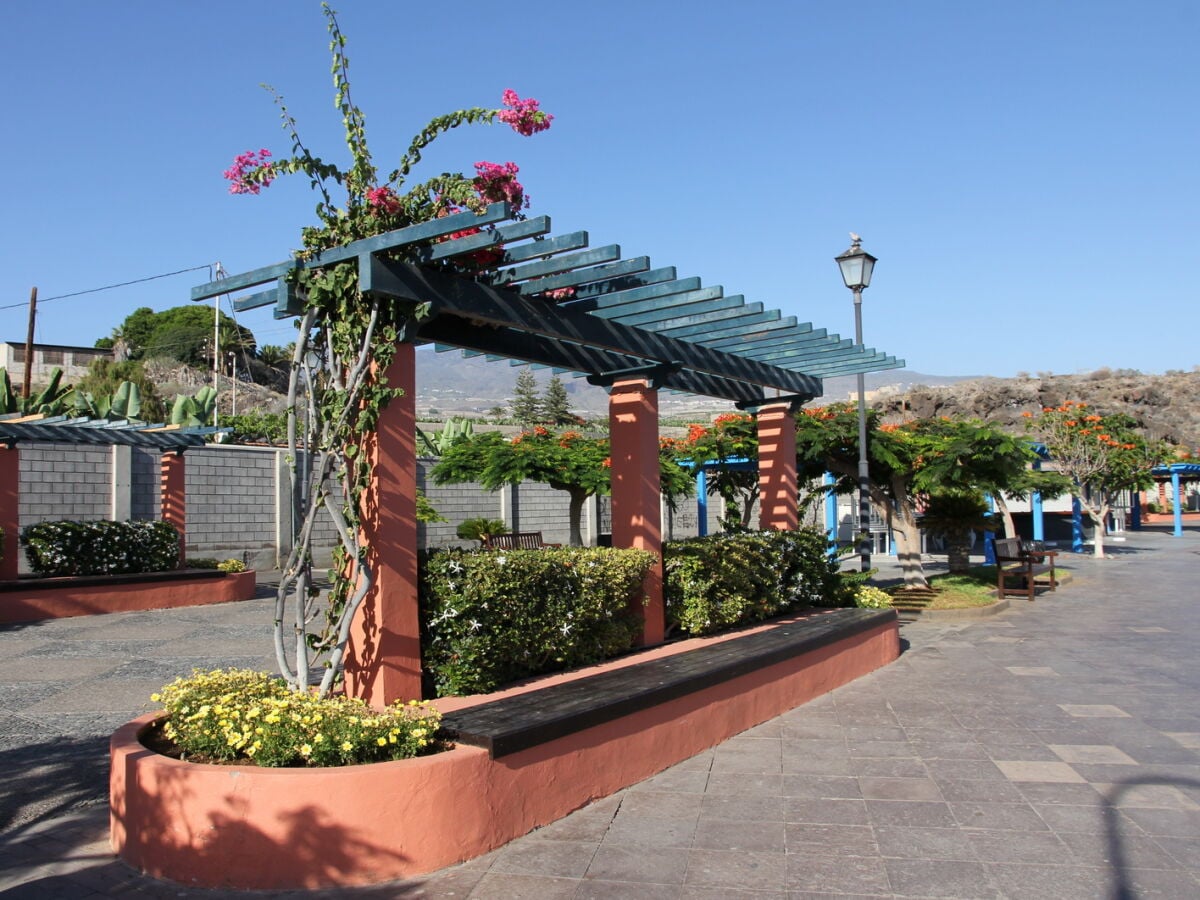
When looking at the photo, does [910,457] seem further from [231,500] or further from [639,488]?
[231,500]

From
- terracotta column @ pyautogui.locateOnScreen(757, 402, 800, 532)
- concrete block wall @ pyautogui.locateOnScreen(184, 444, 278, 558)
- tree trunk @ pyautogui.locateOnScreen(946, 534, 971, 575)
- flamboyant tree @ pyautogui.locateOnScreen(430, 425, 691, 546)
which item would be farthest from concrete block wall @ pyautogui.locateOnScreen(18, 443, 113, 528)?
tree trunk @ pyautogui.locateOnScreen(946, 534, 971, 575)

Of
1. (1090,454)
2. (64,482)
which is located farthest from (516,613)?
(1090,454)

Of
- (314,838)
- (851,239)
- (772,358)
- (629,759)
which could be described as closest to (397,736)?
(314,838)

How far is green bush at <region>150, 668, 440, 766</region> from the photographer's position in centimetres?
397

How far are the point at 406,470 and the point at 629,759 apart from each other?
78.8 inches

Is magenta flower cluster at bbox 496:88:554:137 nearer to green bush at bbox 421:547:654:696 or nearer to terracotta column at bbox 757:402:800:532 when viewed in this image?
green bush at bbox 421:547:654:696

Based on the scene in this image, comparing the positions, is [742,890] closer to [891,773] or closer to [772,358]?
[891,773]

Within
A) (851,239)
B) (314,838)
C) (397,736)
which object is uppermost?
(851,239)

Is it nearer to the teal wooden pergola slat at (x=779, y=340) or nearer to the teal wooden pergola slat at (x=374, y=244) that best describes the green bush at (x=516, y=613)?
the teal wooden pergola slat at (x=374, y=244)

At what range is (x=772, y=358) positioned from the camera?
9.07 metres

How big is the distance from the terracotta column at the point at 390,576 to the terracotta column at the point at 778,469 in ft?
19.1

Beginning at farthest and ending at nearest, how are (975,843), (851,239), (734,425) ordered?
1. (734,425)
2. (851,239)
3. (975,843)

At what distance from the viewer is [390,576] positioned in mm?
4980

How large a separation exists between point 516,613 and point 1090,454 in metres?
21.0
